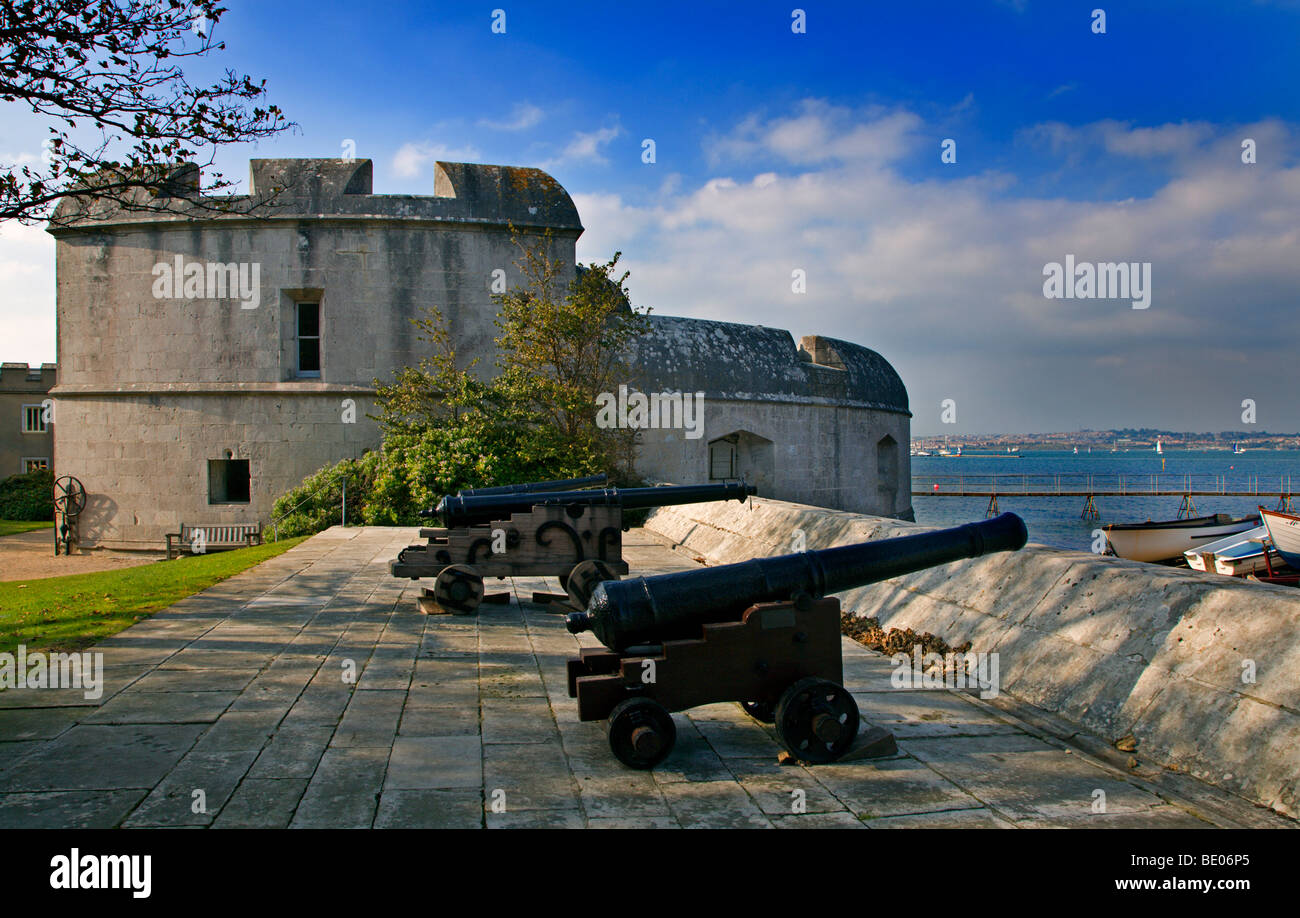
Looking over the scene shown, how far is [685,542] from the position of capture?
10883 mm

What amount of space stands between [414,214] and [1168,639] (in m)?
14.4

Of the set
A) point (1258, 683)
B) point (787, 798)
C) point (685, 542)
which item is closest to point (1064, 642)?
point (1258, 683)

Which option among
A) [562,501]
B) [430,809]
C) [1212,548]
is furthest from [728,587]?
[1212,548]

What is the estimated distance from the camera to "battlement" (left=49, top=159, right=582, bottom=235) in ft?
49.6

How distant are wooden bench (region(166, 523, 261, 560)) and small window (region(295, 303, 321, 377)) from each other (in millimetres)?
3101

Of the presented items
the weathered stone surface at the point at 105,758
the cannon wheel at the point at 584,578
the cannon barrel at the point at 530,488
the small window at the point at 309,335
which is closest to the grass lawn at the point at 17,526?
the small window at the point at 309,335

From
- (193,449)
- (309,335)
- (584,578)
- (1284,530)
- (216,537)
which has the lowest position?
(1284,530)

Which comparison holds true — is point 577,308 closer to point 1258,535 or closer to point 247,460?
point 247,460

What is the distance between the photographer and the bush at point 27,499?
89.8 ft

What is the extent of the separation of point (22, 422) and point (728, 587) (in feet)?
132

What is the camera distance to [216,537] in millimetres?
15102

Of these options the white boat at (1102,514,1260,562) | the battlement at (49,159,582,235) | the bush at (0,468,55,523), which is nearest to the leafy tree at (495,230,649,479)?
the battlement at (49,159,582,235)

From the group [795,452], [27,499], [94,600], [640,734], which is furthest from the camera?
[27,499]

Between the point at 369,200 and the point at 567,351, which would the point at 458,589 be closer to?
the point at 567,351
